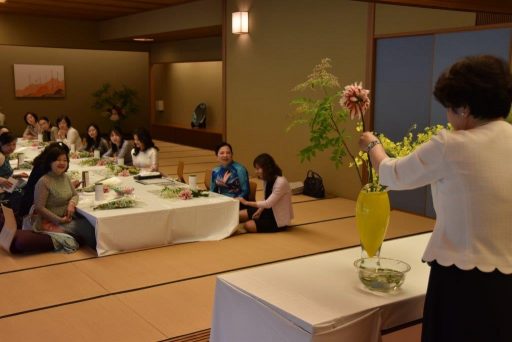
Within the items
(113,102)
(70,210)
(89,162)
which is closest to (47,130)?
(89,162)

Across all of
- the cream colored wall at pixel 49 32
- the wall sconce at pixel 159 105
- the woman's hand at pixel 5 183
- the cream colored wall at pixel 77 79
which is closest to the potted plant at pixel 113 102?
the cream colored wall at pixel 77 79

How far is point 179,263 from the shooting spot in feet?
14.2

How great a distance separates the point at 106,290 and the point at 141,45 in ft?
35.6

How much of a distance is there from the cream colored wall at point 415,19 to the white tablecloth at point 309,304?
396cm

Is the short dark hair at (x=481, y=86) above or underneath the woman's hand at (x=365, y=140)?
above

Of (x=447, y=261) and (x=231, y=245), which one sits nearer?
(x=447, y=261)

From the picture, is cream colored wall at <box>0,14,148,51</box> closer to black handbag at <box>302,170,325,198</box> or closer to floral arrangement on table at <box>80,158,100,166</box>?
floral arrangement on table at <box>80,158,100,166</box>

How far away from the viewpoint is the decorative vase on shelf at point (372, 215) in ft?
7.09

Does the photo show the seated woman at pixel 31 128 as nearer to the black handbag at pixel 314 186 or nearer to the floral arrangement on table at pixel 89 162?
the floral arrangement on table at pixel 89 162

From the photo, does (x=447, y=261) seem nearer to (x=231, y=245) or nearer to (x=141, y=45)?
(x=231, y=245)

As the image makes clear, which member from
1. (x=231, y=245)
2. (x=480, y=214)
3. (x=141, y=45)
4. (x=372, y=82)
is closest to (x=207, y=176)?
(x=231, y=245)

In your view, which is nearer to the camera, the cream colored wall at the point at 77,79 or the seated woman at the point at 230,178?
the seated woman at the point at 230,178

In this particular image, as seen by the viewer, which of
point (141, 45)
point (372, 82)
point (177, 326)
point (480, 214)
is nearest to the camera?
point (480, 214)

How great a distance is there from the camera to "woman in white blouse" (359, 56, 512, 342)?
1.56m
